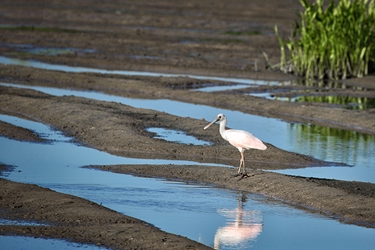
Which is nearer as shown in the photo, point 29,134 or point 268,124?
point 29,134

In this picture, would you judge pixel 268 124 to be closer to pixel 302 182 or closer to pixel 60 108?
pixel 60 108

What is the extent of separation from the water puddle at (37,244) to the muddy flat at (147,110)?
0.14 metres

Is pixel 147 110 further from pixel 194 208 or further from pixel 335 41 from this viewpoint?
pixel 335 41

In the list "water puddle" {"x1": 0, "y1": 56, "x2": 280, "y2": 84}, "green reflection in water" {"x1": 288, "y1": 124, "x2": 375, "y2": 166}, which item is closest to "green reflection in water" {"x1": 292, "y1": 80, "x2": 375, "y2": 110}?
"water puddle" {"x1": 0, "y1": 56, "x2": 280, "y2": 84}

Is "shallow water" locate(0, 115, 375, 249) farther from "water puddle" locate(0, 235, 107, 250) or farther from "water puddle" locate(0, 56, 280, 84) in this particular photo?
"water puddle" locate(0, 56, 280, 84)

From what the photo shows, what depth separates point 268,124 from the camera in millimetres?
17188

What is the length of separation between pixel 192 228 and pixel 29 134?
634cm

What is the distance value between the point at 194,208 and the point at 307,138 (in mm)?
6109

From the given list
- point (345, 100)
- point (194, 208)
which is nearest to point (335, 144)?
point (194, 208)

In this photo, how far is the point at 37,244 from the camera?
26.8 ft

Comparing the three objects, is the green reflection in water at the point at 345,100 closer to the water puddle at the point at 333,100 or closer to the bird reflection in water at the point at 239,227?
the water puddle at the point at 333,100

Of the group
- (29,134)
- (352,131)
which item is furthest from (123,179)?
(352,131)

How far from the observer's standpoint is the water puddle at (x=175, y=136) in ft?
47.4

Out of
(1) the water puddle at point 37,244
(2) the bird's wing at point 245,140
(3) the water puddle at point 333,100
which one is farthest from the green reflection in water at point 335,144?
(1) the water puddle at point 37,244
